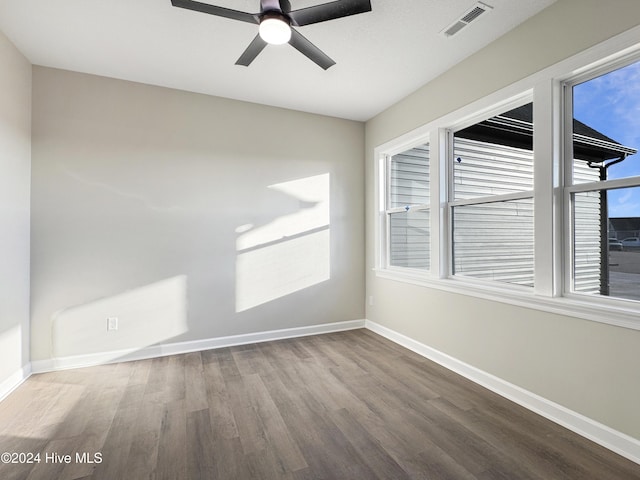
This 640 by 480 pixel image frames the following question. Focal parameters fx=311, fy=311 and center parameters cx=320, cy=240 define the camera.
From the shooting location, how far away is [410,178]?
384 centimetres

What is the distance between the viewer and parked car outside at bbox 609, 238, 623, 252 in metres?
1.98

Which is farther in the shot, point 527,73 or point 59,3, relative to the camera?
point 527,73

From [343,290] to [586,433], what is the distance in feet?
9.11

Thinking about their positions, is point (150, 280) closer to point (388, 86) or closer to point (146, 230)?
point (146, 230)

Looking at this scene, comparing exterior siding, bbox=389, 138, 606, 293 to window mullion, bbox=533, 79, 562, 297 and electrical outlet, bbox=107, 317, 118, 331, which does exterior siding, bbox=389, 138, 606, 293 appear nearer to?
window mullion, bbox=533, 79, 562, 297

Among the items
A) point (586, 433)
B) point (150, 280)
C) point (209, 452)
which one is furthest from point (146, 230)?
point (586, 433)

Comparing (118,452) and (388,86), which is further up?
(388,86)

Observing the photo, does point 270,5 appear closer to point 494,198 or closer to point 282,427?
point 494,198

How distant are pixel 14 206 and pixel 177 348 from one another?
198 centimetres

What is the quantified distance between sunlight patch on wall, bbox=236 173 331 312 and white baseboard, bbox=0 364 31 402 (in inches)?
77.0

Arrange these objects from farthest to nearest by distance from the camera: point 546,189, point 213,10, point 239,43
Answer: point 239,43 → point 546,189 → point 213,10

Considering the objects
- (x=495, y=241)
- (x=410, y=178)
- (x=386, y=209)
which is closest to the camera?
(x=495, y=241)

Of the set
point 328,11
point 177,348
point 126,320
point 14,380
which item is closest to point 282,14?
point 328,11

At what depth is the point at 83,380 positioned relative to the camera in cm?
284
